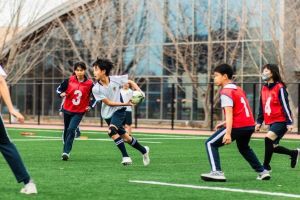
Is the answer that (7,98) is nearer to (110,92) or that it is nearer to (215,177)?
(215,177)

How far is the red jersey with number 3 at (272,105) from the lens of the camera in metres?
11.5

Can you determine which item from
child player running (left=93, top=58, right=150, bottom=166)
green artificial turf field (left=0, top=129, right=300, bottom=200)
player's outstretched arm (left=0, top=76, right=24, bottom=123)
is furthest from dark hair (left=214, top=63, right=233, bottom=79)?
player's outstretched arm (left=0, top=76, right=24, bottom=123)

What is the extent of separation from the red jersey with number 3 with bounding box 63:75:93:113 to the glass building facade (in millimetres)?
18282

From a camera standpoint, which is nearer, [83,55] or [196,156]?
[196,156]

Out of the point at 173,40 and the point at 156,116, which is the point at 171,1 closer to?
the point at 173,40

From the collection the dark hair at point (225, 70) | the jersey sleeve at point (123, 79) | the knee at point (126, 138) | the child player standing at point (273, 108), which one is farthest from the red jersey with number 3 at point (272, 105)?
the jersey sleeve at point (123, 79)

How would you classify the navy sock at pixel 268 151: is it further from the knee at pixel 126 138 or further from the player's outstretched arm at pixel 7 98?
the player's outstretched arm at pixel 7 98

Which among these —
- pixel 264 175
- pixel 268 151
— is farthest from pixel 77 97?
pixel 264 175

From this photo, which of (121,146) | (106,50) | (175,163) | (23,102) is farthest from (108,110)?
(23,102)

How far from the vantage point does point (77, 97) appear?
1421cm

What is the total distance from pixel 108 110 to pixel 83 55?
2938cm

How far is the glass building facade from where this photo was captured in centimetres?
3369

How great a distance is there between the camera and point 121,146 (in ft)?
41.4

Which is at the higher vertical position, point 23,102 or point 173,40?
point 173,40
